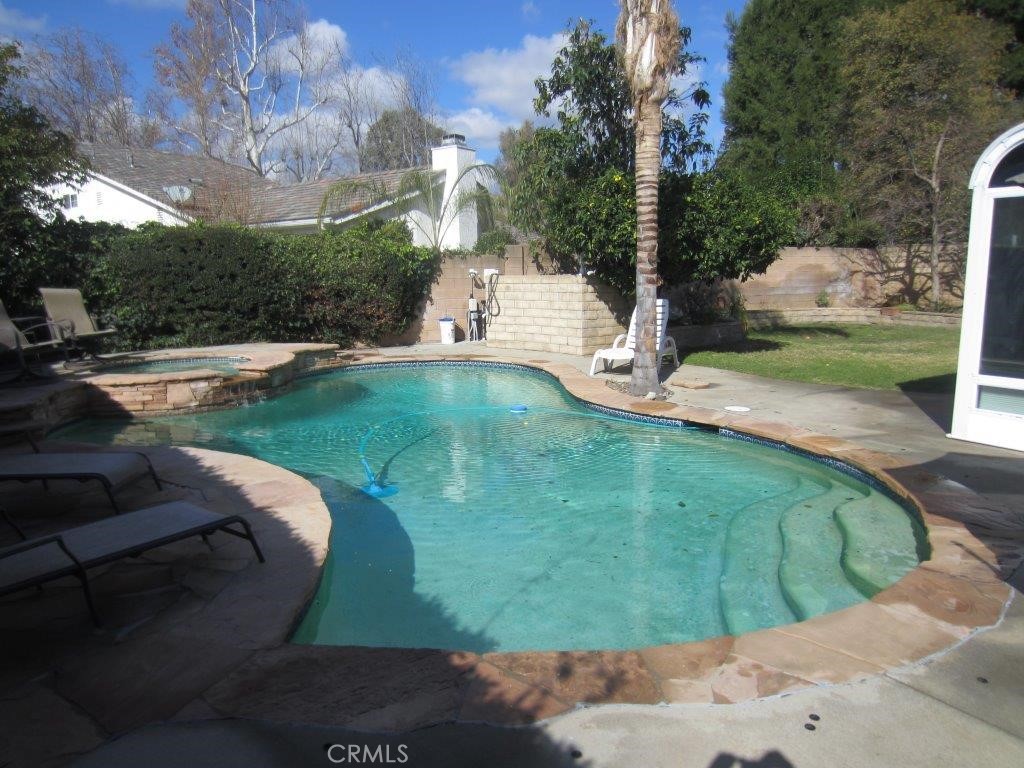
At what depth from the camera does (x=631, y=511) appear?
17.1 feet

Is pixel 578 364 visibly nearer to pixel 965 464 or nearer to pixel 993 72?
pixel 965 464

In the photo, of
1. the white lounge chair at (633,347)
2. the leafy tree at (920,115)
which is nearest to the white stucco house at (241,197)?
the white lounge chair at (633,347)

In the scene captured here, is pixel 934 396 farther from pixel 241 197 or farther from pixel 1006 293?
pixel 241 197

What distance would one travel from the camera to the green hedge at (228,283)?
39.4ft

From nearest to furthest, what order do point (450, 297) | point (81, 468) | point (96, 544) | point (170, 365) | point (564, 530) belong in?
point (96, 544) → point (81, 468) → point (564, 530) → point (170, 365) → point (450, 297)

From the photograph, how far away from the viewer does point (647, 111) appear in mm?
7738

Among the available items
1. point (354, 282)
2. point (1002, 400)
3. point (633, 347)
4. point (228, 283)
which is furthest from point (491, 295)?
point (1002, 400)

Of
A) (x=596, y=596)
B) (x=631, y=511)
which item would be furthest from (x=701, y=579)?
(x=631, y=511)

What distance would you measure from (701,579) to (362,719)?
2597 millimetres

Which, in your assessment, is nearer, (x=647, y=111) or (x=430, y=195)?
(x=647, y=111)

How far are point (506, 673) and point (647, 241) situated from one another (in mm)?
6613

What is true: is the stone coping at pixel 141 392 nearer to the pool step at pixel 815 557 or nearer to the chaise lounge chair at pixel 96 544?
the chaise lounge chair at pixel 96 544

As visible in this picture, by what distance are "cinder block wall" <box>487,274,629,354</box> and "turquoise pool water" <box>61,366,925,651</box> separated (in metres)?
4.61

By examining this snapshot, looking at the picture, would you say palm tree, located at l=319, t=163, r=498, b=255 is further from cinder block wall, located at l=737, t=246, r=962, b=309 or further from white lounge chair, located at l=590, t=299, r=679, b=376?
cinder block wall, located at l=737, t=246, r=962, b=309
